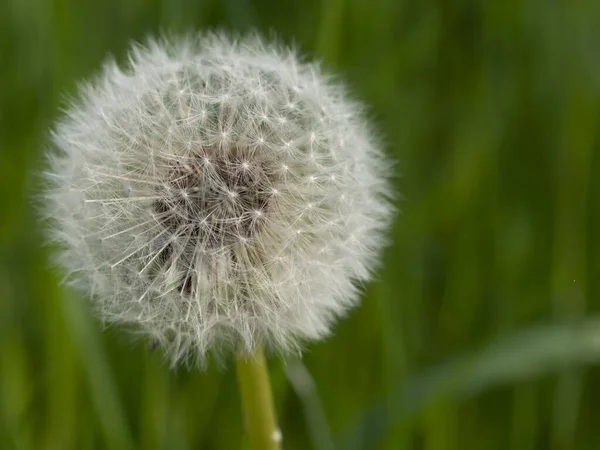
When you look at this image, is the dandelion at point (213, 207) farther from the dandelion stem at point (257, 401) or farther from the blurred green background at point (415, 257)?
the blurred green background at point (415, 257)

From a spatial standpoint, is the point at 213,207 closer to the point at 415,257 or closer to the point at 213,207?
the point at 213,207

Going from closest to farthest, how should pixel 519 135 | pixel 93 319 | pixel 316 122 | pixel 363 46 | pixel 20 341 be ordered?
1. pixel 316 122
2. pixel 93 319
3. pixel 20 341
4. pixel 363 46
5. pixel 519 135

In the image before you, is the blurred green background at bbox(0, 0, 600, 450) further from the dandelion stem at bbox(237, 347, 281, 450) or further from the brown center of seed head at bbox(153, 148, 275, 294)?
the brown center of seed head at bbox(153, 148, 275, 294)

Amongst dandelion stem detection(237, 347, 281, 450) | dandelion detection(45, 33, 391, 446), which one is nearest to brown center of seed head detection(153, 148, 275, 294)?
dandelion detection(45, 33, 391, 446)

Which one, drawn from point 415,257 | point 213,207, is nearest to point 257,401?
point 213,207

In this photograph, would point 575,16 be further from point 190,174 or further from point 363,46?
point 190,174

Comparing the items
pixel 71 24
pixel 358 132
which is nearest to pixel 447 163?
pixel 358 132

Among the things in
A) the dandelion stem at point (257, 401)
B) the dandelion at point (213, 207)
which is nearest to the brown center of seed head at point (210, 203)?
the dandelion at point (213, 207)

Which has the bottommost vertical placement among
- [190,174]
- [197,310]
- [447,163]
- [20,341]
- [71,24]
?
[197,310]
